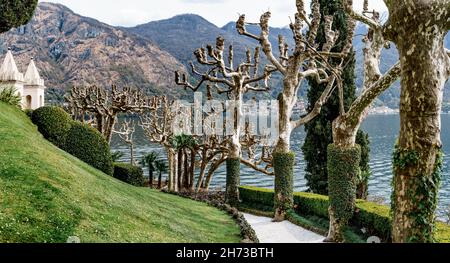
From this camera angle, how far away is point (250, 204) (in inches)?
1143

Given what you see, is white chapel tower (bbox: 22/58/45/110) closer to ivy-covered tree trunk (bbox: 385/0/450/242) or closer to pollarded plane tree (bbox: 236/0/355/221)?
pollarded plane tree (bbox: 236/0/355/221)

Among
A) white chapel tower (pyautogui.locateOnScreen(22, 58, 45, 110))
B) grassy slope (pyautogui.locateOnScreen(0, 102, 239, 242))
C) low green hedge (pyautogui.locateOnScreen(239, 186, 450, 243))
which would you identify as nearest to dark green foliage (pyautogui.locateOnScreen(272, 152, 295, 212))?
low green hedge (pyautogui.locateOnScreen(239, 186, 450, 243))

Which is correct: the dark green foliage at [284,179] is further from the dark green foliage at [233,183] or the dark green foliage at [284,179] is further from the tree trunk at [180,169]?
the tree trunk at [180,169]

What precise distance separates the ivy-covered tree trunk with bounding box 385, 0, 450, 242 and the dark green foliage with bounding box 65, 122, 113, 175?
18.1 meters

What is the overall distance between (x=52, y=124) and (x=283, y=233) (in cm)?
1367

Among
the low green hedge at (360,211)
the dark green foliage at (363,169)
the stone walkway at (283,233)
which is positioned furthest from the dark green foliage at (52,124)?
the dark green foliage at (363,169)

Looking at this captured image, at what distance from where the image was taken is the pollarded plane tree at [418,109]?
351 inches

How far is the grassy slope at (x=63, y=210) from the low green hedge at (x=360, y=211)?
5.39 m

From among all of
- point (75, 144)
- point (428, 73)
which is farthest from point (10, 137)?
point (428, 73)

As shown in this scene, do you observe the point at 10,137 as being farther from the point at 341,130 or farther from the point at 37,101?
the point at 37,101

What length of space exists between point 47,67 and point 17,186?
7595 inches

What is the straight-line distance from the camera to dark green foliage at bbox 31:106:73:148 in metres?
23.2

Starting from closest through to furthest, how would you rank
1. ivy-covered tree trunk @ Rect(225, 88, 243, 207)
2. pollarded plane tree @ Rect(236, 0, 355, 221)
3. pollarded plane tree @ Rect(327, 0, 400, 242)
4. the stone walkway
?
pollarded plane tree @ Rect(327, 0, 400, 242) → the stone walkway → pollarded plane tree @ Rect(236, 0, 355, 221) → ivy-covered tree trunk @ Rect(225, 88, 243, 207)

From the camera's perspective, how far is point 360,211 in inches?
733
